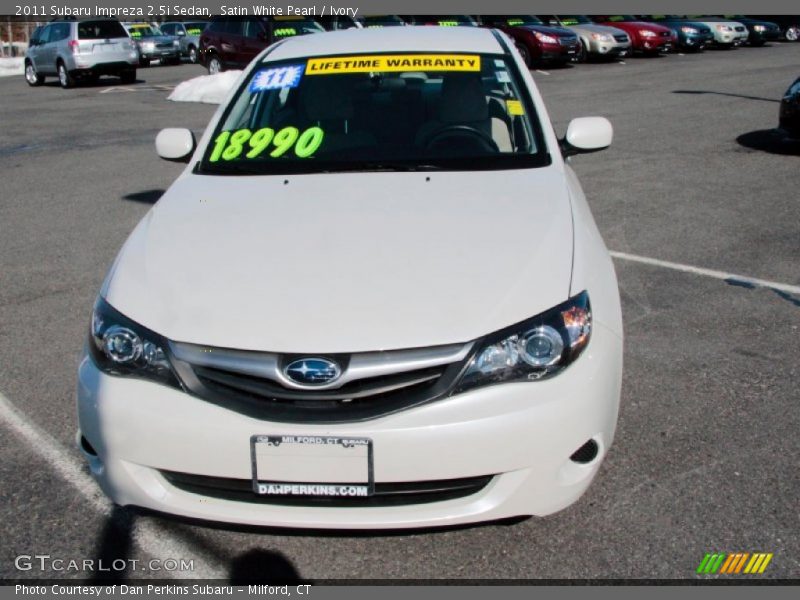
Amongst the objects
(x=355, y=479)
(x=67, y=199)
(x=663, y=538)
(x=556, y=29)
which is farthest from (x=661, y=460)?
(x=556, y=29)

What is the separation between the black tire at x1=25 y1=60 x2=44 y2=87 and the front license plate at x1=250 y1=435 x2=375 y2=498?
82.7 feet

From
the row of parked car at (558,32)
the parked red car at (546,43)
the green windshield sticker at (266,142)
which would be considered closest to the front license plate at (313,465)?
the green windshield sticker at (266,142)

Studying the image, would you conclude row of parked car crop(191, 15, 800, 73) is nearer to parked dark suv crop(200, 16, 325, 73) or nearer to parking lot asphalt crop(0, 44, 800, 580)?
parked dark suv crop(200, 16, 325, 73)

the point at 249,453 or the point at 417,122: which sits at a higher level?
the point at 417,122

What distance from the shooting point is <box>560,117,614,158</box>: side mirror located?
4.33 metres

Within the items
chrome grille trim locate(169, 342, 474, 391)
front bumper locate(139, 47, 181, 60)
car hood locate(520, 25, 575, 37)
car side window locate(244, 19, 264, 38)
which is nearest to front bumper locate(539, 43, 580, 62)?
car hood locate(520, 25, 575, 37)

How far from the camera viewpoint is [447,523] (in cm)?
272

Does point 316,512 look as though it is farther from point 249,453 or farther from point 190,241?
point 190,241

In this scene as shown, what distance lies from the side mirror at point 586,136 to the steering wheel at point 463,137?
0.40 meters

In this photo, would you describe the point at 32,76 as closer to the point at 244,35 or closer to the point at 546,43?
the point at 244,35

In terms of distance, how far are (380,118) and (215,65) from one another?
66.2 ft

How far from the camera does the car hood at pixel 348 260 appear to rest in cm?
277

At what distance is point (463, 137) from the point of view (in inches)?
165

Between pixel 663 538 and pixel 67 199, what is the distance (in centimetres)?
742
